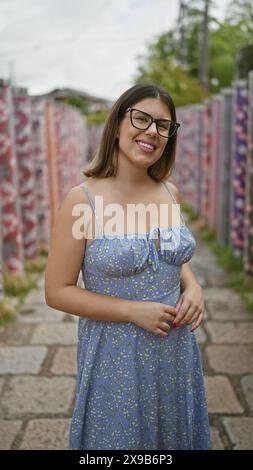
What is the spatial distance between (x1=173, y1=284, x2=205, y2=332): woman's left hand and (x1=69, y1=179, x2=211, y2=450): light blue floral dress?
0.11 feet

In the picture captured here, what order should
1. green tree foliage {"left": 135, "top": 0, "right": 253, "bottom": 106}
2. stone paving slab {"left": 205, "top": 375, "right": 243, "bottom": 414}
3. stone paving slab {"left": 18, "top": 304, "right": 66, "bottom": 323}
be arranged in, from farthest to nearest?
green tree foliage {"left": 135, "top": 0, "right": 253, "bottom": 106}, stone paving slab {"left": 18, "top": 304, "right": 66, "bottom": 323}, stone paving slab {"left": 205, "top": 375, "right": 243, "bottom": 414}

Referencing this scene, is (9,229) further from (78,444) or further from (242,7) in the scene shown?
(242,7)

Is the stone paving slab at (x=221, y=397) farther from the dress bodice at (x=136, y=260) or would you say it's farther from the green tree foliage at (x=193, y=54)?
the green tree foliage at (x=193, y=54)

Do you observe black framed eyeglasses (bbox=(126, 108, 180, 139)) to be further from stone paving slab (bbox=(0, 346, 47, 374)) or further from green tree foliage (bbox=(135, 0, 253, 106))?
green tree foliage (bbox=(135, 0, 253, 106))

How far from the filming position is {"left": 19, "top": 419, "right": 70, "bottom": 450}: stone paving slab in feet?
9.30

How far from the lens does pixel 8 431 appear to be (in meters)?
2.97

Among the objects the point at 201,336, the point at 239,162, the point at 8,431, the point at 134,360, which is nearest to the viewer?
the point at 134,360

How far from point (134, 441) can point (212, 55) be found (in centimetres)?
3421

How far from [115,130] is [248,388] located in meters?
2.14

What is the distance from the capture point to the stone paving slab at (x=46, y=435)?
2836 mm

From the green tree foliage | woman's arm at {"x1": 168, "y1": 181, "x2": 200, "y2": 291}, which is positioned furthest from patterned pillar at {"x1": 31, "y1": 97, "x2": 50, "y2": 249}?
the green tree foliage

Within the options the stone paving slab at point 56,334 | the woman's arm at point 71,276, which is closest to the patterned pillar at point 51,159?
the stone paving slab at point 56,334

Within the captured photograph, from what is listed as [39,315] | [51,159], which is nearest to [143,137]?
[39,315]

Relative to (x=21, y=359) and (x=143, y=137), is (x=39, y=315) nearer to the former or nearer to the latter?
(x=21, y=359)
